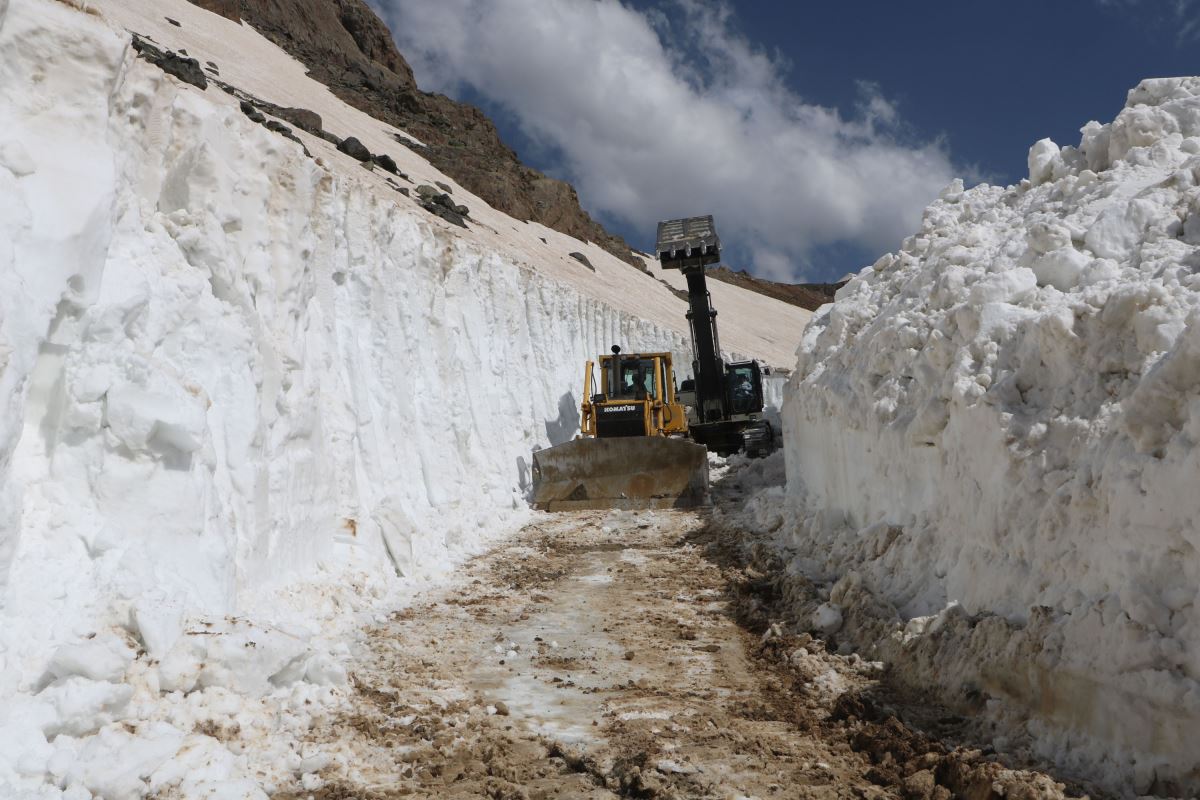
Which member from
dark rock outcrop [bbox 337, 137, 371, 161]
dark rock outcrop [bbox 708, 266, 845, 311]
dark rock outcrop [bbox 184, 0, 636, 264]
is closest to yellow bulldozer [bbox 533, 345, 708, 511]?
dark rock outcrop [bbox 337, 137, 371, 161]

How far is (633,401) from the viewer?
53.9ft

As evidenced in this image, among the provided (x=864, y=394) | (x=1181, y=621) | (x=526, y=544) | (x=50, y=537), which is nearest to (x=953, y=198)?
(x=864, y=394)

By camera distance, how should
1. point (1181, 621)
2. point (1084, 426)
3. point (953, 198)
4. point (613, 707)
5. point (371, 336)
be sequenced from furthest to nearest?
point (371, 336)
point (953, 198)
point (613, 707)
point (1084, 426)
point (1181, 621)

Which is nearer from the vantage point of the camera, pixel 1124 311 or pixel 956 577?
pixel 1124 311

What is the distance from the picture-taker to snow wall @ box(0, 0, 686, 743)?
14.9ft

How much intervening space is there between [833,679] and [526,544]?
6326 mm

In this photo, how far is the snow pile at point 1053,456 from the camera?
3963 millimetres

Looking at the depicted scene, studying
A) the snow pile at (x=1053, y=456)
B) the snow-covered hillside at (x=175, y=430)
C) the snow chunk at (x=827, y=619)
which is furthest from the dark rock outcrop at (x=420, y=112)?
the snow chunk at (x=827, y=619)

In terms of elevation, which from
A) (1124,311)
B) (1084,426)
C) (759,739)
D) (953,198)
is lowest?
(759,739)

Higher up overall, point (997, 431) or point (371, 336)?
point (371, 336)

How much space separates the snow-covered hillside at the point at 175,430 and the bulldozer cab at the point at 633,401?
178 inches

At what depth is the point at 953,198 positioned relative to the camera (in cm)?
1048

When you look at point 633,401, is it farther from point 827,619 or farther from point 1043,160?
point 827,619

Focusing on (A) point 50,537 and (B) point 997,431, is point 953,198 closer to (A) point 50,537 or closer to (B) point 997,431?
(B) point 997,431
